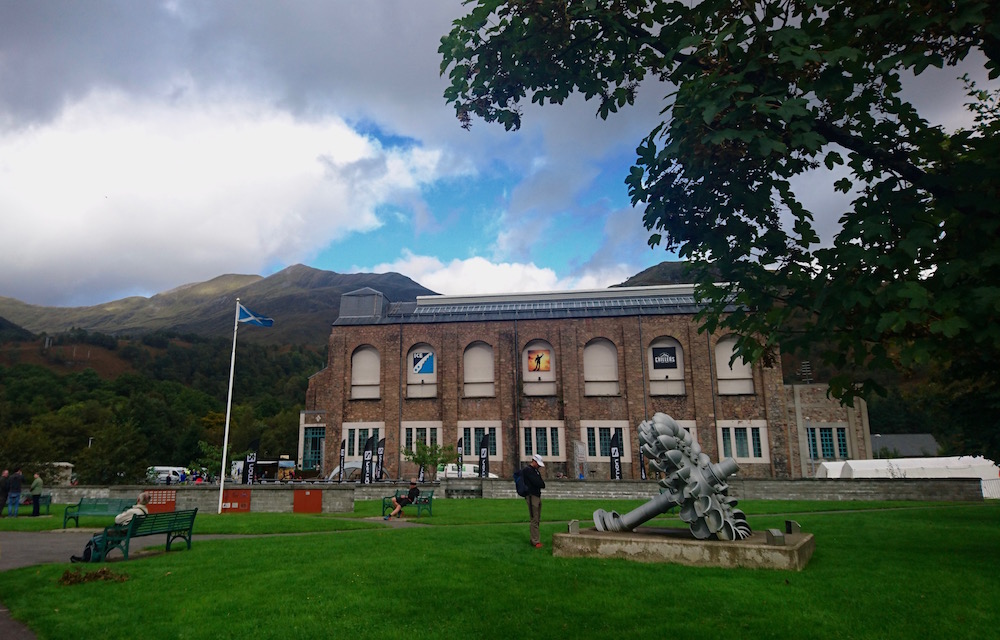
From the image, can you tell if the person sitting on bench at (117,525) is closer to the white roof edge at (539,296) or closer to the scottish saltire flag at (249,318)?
the scottish saltire flag at (249,318)

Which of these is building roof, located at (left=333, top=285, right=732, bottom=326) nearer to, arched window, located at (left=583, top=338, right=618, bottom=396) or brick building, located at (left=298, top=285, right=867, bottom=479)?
brick building, located at (left=298, top=285, right=867, bottom=479)

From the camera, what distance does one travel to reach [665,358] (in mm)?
44938

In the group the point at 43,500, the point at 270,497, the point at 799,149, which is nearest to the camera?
the point at 799,149

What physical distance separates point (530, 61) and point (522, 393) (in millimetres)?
39000

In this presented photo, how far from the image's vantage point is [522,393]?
45.9 meters

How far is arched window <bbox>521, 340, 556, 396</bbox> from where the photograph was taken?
4597cm

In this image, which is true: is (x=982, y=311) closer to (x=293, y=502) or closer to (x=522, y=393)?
(x=293, y=502)

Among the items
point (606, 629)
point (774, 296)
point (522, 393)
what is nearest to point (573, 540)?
point (606, 629)

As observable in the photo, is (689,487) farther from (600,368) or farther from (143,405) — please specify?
(143,405)

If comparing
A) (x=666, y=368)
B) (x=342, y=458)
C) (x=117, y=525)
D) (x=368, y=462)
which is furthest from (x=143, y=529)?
(x=666, y=368)

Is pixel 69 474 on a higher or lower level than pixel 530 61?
lower

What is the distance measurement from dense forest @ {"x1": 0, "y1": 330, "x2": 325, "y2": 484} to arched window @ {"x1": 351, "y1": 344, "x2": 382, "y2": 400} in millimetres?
10223

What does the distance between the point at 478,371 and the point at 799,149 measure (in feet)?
134

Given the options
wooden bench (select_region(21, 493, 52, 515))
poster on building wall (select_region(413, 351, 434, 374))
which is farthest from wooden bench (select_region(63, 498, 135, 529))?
poster on building wall (select_region(413, 351, 434, 374))
